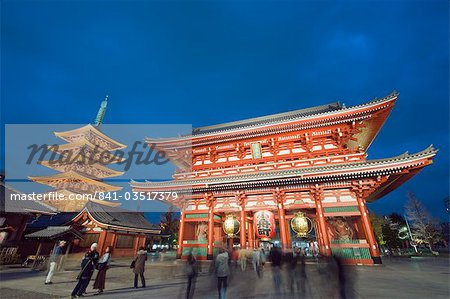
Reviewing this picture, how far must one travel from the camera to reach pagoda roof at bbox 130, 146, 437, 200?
39.1 ft

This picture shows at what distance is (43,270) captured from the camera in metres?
14.0

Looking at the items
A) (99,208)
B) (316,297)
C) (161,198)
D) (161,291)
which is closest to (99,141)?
(99,208)

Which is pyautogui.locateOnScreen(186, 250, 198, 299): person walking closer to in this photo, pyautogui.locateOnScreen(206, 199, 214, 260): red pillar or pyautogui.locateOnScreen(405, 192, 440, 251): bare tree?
pyautogui.locateOnScreen(206, 199, 214, 260): red pillar

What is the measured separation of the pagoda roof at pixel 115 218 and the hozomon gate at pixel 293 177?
5188 millimetres

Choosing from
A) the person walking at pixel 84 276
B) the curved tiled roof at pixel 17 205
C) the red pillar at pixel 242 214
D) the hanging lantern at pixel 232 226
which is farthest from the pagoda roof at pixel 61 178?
the person walking at pixel 84 276

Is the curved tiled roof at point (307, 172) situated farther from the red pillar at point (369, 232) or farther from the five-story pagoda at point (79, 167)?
the five-story pagoda at point (79, 167)

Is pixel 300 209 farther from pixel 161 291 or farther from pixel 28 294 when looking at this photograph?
pixel 28 294

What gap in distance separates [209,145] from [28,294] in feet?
44.5

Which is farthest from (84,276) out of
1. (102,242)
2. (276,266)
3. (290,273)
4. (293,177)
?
(102,242)

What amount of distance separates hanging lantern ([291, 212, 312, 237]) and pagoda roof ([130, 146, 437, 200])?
2.26m

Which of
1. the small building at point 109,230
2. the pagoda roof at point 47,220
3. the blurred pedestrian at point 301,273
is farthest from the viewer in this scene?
the pagoda roof at point 47,220

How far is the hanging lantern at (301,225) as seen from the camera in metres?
13.5

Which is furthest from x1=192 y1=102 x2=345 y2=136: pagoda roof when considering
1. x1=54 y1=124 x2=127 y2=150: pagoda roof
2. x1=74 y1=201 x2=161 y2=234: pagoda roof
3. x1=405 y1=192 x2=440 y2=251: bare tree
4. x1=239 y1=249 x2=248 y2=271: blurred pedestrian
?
x1=405 y1=192 x2=440 y2=251: bare tree

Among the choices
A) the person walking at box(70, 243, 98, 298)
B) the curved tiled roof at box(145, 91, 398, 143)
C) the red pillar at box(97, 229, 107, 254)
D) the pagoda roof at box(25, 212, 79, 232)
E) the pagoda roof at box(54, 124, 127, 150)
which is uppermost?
the pagoda roof at box(54, 124, 127, 150)
